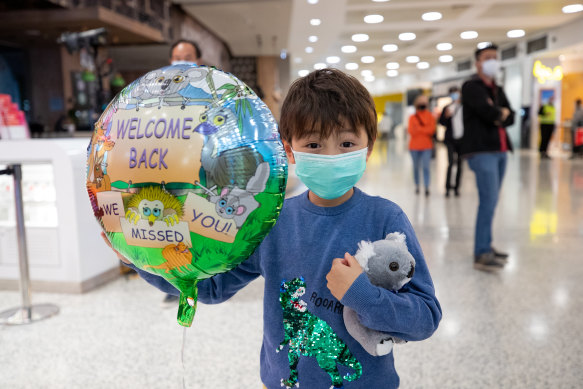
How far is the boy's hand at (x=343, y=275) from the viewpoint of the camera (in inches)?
28.3

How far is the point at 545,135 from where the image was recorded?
1293cm

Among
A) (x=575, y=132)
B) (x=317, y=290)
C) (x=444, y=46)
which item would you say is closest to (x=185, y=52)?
(x=317, y=290)

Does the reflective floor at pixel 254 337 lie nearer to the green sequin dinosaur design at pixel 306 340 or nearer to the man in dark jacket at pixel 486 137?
the man in dark jacket at pixel 486 137

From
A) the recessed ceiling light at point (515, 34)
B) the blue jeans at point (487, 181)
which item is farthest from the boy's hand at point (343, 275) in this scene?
the recessed ceiling light at point (515, 34)

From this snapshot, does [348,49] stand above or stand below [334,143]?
above

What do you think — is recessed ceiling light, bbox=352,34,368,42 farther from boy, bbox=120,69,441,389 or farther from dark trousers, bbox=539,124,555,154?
boy, bbox=120,69,441,389

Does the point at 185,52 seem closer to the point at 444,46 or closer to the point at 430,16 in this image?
the point at 430,16

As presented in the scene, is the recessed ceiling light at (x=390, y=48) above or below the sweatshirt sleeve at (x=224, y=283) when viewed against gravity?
above

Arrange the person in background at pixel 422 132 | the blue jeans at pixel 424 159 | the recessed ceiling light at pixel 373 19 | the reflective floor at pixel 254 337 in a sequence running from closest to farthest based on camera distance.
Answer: the reflective floor at pixel 254 337
the person in background at pixel 422 132
the blue jeans at pixel 424 159
the recessed ceiling light at pixel 373 19

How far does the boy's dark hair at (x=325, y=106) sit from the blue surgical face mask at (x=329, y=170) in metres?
0.04

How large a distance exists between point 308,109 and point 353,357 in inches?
17.5

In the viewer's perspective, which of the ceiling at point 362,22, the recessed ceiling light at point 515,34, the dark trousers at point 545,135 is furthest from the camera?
the recessed ceiling light at point 515,34

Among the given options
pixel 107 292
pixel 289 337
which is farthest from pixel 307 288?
pixel 107 292

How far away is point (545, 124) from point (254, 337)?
13.2 metres
